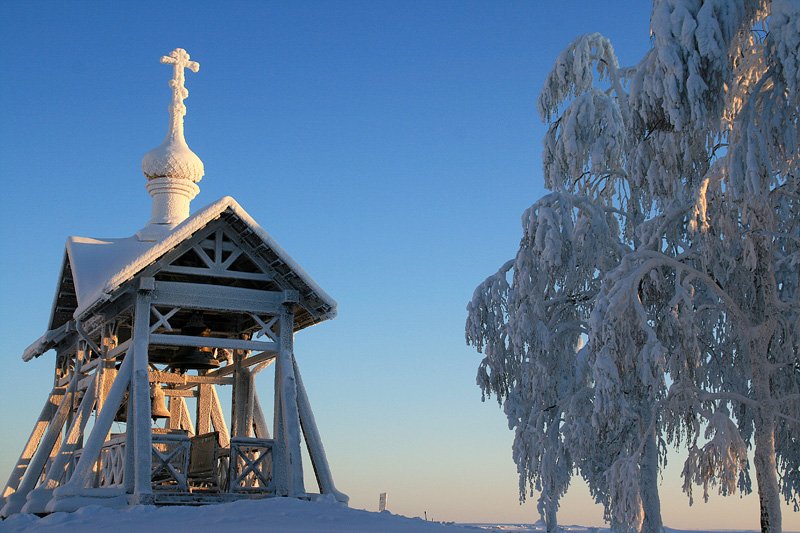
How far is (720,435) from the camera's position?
590 inches

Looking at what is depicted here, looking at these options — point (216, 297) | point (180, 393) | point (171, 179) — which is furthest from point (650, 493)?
point (171, 179)

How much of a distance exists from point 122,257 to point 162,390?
369 cm

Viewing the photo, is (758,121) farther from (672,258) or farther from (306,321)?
(306,321)

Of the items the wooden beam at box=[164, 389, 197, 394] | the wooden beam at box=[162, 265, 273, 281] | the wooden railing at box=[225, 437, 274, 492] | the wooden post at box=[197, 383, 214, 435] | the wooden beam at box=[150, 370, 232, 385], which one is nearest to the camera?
the wooden railing at box=[225, 437, 274, 492]

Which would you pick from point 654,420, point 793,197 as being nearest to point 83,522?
point 654,420

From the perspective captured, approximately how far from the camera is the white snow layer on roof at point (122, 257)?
16.9 metres

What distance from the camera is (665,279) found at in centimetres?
1769

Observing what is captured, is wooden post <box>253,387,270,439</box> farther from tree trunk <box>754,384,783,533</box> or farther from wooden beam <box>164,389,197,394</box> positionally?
tree trunk <box>754,384,783,533</box>

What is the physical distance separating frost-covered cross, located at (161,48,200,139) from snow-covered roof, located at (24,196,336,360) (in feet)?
10.1

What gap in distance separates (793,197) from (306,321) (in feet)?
30.6

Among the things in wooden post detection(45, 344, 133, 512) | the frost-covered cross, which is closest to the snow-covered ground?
wooden post detection(45, 344, 133, 512)

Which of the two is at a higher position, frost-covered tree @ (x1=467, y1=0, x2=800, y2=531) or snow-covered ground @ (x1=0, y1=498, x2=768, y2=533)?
frost-covered tree @ (x1=467, y1=0, x2=800, y2=531)

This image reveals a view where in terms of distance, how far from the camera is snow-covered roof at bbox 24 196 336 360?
668 inches

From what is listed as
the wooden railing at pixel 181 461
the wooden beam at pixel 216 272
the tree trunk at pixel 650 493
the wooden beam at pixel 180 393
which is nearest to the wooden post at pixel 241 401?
the wooden railing at pixel 181 461
